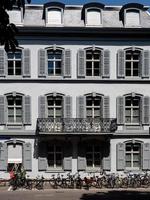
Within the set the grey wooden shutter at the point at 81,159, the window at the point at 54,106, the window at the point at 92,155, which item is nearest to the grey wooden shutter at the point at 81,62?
the window at the point at 54,106

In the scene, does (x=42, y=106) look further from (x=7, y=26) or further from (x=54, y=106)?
(x=7, y=26)

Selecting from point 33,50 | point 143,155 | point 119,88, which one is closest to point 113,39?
point 119,88

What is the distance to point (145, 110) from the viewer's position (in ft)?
107

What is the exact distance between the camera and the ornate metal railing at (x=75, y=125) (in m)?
31.4

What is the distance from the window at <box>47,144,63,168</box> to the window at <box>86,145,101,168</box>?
1.79 m

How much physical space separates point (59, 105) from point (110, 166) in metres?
5.22

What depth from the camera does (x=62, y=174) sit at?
1261 inches

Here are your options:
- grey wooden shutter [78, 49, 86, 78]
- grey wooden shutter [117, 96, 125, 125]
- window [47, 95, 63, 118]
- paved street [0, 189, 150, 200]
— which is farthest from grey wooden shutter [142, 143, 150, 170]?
grey wooden shutter [78, 49, 86, 78]

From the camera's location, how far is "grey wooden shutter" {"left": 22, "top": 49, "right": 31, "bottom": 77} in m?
31.9

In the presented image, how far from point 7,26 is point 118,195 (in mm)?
19905

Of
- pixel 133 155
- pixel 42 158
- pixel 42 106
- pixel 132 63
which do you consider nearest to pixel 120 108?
pixel 132 63

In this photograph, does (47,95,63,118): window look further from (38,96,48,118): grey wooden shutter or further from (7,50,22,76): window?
(7,50,22,76): window

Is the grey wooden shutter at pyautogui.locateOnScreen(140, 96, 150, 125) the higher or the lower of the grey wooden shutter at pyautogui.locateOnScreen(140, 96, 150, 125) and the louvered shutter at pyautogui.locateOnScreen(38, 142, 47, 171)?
the higher

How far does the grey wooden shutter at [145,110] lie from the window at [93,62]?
138 inches
